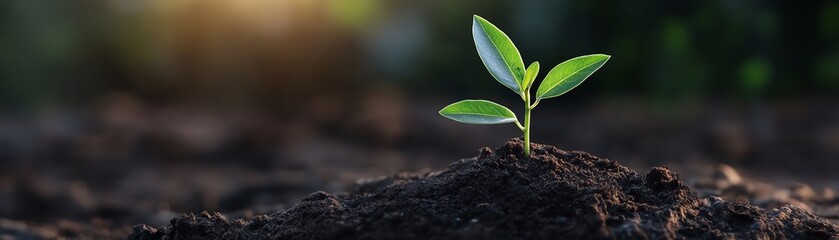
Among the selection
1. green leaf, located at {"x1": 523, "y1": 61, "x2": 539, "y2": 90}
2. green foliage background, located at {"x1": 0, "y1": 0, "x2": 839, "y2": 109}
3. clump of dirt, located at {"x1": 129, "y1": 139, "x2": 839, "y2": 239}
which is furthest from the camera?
green foliage background, located at {"x1": 0, "y1": 0, "x2": 839, "y2": 109}

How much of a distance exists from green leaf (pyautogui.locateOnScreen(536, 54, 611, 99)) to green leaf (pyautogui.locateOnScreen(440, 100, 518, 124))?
0.08 m

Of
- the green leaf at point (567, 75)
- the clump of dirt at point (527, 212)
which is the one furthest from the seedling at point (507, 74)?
the clump of dirt at point (527, 212)

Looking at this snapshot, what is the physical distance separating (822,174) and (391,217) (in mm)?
2760

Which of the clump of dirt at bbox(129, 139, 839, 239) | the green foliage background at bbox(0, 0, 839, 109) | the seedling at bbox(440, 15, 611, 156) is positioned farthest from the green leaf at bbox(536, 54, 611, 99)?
the green foliage background at bbox(0, 0, 839, 109)

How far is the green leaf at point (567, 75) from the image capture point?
63.3 inches

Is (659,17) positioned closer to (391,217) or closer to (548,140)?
(548,140)

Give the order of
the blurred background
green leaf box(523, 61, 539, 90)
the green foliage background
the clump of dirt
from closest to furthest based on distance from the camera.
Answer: the clump of dirt → green leaf box(523, 61, 539, 90) → the blurred background → the green foliage background

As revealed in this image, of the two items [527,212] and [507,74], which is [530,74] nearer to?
[507,74]

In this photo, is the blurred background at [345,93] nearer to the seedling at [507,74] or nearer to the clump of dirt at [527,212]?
the clump of dirt at [527,212]

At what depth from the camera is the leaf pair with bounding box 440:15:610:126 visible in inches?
62.5

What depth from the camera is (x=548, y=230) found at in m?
1.41

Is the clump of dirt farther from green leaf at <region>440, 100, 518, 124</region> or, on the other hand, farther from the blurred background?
the blurred background

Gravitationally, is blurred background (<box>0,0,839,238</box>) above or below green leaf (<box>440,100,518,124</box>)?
above

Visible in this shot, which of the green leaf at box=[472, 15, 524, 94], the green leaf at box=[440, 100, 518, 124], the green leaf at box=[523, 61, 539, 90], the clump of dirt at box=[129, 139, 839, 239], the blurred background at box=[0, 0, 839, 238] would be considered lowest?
the clump of dirt at box=[129, 139, 839, 239]
